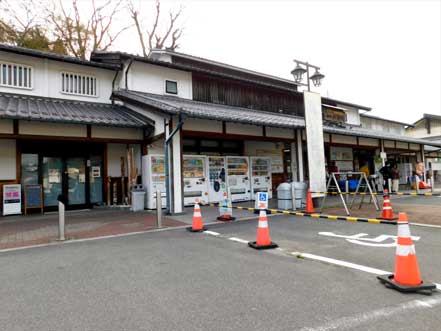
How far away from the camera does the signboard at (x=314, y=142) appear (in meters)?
10.1

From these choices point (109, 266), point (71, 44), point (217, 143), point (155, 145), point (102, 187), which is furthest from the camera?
point (71, 44)

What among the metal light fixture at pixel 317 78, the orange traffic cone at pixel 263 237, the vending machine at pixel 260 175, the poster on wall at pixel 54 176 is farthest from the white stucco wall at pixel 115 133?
the orange traffic cone at pixel 263 237

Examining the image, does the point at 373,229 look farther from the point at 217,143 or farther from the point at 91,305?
the point at 217,143

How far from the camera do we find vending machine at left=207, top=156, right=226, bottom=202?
41.0ft

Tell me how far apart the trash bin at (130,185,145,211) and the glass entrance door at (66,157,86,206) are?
243 centimetres

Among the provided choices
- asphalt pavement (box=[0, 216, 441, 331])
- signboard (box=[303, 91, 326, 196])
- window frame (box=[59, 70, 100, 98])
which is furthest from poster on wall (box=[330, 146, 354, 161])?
window frame (box=[59, 70, 100, 98])

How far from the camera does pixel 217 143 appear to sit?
13.9 meters

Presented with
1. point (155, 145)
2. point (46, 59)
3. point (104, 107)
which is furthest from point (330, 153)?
point (46, 59)

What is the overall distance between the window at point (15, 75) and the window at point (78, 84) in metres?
1.20

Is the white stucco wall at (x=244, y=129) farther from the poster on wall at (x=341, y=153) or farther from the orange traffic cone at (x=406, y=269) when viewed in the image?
the poster on wall at (x=341, y=153)

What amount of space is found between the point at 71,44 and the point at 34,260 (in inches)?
799

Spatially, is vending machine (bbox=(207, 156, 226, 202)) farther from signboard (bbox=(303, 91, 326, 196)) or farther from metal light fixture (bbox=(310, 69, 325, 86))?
metal light fixture (bbox=(310, 69, 325, 86))

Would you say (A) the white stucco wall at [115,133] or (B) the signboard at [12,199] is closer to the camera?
(B) the signboard at [12,199]

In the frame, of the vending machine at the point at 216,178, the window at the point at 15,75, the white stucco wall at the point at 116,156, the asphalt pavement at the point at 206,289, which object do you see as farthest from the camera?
the vending machine at the point at 216,178
